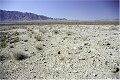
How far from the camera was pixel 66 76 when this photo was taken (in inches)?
263

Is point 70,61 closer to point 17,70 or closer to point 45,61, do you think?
point 45,61

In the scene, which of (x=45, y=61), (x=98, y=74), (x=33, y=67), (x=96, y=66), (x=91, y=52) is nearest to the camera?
(x=98, y=74)

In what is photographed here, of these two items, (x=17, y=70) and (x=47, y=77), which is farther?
(x=17, y=70)

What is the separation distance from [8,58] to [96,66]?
532 centimetres

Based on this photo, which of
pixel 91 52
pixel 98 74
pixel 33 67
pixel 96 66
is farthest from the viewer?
pixel 91 52

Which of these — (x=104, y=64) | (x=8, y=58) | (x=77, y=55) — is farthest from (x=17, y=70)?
(x=104, y=64)

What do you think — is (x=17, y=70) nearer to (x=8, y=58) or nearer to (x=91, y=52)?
(x=8, y=58)

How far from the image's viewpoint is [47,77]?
6.71 metres

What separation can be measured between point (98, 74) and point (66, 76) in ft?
4.28

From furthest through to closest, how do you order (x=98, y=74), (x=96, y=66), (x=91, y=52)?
(x=91, y=52)
(x=96, y=66)
(x=98, y=74)

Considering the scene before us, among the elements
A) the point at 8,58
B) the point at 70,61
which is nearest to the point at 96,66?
the point at 70,61

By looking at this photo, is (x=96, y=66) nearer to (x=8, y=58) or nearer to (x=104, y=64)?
(x=104, y=64)

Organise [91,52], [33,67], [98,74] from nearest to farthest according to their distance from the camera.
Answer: [98,74] → [33,67] → [91,52]

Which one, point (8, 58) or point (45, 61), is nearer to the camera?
point (45, 61)
